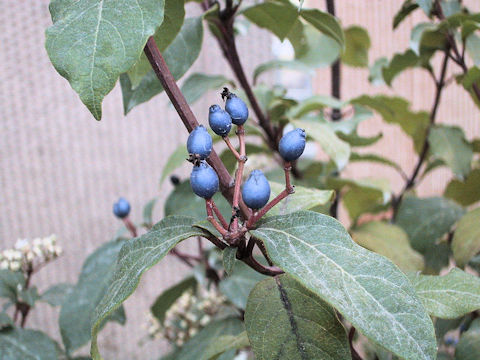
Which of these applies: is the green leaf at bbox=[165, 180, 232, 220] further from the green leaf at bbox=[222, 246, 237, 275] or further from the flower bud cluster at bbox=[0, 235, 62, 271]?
the green leaf at bbox=[222, 246, 237, 275]

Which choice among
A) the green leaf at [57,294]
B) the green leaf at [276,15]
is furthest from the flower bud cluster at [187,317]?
the green leaf at [276,15]

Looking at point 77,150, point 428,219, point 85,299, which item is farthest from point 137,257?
point 77,150

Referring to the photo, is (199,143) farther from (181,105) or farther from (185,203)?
(185,203)

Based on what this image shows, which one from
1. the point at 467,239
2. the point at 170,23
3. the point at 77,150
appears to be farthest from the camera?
the point at 77,150

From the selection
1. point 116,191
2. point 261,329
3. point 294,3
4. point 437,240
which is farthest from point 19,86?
point 261,329

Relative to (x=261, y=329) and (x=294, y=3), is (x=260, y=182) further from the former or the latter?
(x=294, y=3)

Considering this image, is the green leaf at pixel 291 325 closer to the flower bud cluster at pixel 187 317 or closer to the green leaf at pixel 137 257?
the green leaf at pixel 137 257
